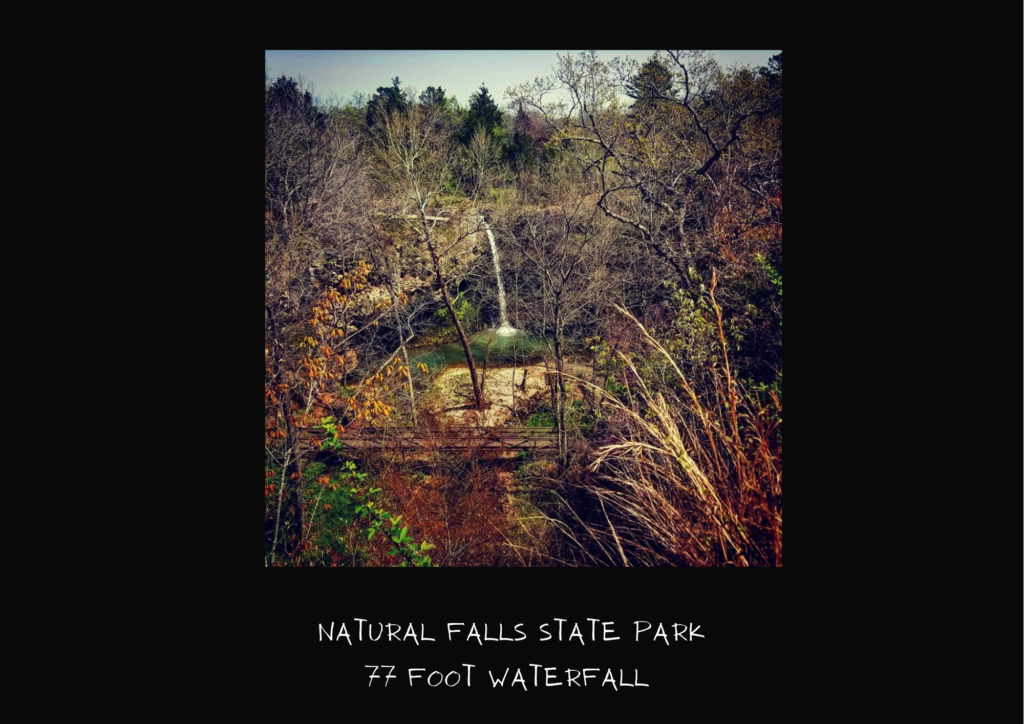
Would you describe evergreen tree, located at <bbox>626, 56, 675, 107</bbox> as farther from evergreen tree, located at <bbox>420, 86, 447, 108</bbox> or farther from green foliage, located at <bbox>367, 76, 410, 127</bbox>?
green foliage, located at <bbox>367, 76, 410, 127</bbox>

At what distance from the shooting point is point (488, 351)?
19.9 feet

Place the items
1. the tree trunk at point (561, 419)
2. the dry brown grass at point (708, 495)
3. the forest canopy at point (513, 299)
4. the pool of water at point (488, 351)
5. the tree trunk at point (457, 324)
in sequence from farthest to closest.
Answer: the pool of water at point (488, 351) → the tree trunk at point (457, 324) → the tree trunk at point (561, 419) → the forest canopy at point (513, 299) → the dry brown grass at point (708, 495)

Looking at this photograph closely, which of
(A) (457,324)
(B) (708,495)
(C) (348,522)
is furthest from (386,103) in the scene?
(B) (708,495)

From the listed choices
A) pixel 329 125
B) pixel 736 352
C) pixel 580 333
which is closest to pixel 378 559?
pixel 580 333

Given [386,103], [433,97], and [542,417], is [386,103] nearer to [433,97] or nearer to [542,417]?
[433,97]

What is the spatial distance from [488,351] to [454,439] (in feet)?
4.66

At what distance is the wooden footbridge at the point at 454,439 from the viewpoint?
4.83 metres

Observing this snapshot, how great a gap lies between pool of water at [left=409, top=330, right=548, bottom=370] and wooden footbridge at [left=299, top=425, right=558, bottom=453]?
97cm

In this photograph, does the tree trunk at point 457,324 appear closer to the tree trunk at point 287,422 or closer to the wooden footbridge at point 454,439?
the wooden footbridge at point 454,439

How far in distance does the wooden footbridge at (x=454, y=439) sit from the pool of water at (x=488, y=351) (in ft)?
3.18

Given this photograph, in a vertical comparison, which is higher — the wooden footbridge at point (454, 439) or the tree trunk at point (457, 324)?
the tree trunk at point (457, 324)

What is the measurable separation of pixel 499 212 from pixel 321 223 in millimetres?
2048

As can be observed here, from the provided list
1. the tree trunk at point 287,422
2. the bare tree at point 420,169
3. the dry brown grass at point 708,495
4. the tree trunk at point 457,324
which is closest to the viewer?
the dry brown grass at point 708,495

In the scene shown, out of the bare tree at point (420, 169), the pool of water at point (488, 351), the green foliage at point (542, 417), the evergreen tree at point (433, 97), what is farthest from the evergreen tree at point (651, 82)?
the green foliage at point (542, 417)
